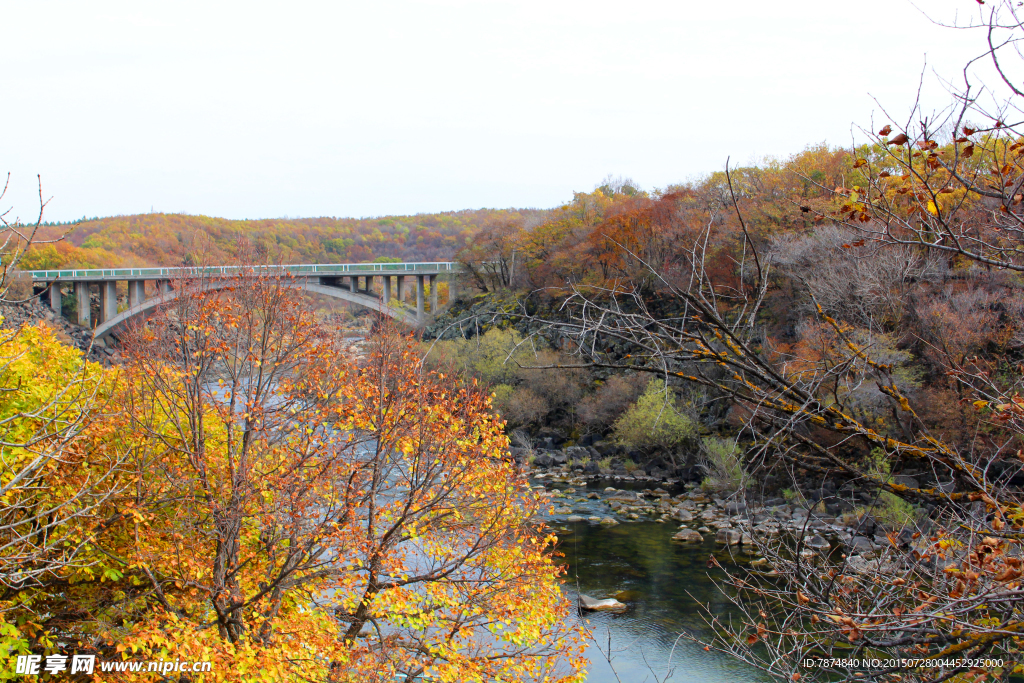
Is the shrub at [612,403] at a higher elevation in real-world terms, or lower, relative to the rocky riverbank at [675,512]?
higher

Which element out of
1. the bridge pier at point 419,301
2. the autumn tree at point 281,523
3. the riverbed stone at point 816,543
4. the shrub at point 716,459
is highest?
the bridge pier at point 419,301

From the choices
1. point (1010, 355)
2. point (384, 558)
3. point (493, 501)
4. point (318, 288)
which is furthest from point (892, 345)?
point (318, 288)

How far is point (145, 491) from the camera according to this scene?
32.1ft

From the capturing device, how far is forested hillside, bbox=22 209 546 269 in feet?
191

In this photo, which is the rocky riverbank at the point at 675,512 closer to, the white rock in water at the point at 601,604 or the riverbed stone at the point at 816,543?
the riverbed stone at the point at 816,543

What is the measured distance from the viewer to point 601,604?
1600 centimetres

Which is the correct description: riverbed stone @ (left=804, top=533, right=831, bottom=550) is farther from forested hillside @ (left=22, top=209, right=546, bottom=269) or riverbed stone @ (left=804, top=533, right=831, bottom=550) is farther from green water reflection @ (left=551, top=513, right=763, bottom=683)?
forested hillside @ (left=22, top=209, right=546, bottom=269)

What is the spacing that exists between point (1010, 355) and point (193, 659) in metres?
22.8

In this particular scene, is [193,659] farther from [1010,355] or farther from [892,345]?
[1010,355]

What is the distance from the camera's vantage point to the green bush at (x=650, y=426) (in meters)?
28.1

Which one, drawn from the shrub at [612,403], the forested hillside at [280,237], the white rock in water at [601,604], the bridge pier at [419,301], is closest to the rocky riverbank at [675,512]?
the white rock in water at [601,604]

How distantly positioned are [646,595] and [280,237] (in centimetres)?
7345

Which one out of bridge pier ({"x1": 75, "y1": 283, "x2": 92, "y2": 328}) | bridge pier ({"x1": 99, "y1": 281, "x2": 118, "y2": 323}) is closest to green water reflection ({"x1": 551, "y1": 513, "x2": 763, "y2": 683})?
bridge pier ({"x1": 99, "y1": 281, "x2": 118, "y2": 323})

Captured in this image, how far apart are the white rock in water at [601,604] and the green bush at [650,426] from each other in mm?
11637
